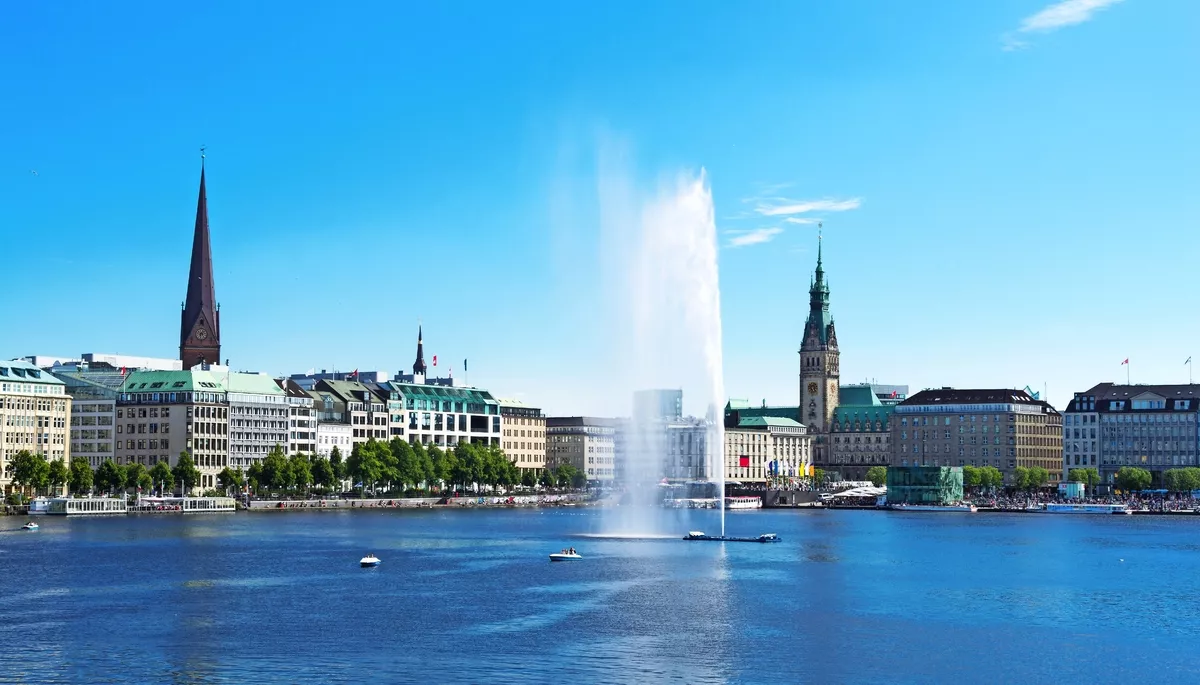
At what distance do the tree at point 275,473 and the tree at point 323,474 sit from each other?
3.40 m

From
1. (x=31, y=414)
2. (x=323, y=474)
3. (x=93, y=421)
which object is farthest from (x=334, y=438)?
(x=31, y=414)

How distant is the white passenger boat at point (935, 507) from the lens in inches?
7210

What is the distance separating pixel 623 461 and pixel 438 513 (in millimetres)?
67781

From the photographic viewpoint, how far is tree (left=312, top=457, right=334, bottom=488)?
16275 centimetres

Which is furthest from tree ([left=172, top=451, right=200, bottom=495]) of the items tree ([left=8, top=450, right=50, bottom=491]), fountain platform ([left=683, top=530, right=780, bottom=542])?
fountain platform ([left=683, top=530, right=780, bottom=542])

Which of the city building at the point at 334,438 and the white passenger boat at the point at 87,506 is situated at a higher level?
the city building at the point at 334,438

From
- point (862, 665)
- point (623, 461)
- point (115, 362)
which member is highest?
point (115, 362)

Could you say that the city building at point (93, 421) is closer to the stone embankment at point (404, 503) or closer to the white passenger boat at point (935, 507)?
the stone embankment at point (404, 503)

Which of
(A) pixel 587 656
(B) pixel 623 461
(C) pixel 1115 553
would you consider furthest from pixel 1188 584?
(A) pixel 587 656

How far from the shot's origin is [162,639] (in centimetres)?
5069

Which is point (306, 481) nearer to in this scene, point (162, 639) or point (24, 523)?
point (24, 523)

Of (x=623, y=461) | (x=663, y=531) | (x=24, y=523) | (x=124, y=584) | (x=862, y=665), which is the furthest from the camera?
(x=24, y=523)

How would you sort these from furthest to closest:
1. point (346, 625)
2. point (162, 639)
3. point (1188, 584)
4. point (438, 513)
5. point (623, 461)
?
point (438, 513), point (623, 461), point (1188, 584), point (346, 625), point (162, 639)

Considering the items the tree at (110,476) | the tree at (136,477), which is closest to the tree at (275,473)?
the tree at (136,477)
